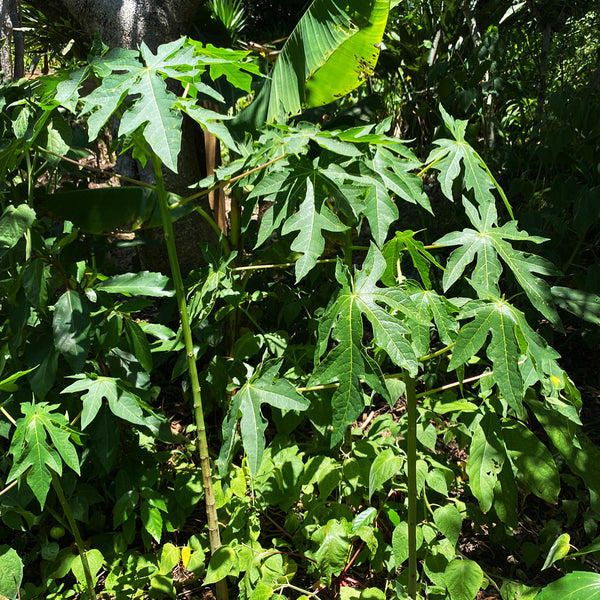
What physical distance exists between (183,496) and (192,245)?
4.96 feet

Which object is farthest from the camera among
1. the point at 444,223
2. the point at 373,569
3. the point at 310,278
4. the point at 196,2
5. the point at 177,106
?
the point at 444,223

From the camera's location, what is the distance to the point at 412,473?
151cm

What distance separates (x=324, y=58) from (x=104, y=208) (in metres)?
1.07

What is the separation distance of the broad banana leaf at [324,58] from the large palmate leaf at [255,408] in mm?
1063

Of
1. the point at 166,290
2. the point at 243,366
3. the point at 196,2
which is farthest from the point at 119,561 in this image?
the point at 196,2

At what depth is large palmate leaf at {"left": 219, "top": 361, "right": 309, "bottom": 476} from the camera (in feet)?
4.98

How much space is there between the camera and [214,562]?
5.75 ft

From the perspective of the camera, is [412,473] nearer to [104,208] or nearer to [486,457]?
[486,457]

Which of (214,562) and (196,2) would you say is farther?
(196,2)

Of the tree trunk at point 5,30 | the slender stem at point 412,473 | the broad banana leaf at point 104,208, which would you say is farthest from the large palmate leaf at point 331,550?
the tree trunk at point 5,30

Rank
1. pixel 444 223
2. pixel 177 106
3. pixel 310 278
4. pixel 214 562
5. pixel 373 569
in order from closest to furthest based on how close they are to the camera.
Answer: pixel 177 106 → pixel 214 562 → pixel 373 569 → pixel 310 278 → pixel 444 223

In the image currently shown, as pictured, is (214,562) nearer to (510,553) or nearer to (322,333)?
(322,333)

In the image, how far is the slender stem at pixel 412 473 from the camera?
57.0 inches

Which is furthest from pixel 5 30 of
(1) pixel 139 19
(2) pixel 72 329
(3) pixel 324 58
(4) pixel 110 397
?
(4) pixel 110 397
